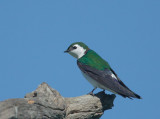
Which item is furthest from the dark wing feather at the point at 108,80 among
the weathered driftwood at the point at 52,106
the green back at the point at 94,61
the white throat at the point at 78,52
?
the white throat at the point at 78,52

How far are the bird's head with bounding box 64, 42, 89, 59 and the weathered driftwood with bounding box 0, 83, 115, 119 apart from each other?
181cm

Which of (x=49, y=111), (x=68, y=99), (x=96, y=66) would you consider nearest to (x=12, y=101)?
(x=49, y=111)

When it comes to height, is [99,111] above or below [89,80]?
below

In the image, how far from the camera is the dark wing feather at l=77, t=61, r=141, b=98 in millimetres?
10047

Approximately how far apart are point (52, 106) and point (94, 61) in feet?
8.36

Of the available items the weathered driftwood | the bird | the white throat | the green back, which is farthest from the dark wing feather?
Answer: the white throat

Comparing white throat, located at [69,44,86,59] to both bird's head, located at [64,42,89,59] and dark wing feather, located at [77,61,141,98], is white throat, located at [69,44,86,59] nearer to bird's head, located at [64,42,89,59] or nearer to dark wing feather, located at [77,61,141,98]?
bird's head, located at [64,42,89,59]

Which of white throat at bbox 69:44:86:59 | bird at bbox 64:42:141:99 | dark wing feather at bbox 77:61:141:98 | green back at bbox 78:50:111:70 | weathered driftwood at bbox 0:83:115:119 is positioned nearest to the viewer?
weathered driftwood at bbox 0:83:115:119

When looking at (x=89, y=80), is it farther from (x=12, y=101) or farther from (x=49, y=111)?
(x=12, y=101)

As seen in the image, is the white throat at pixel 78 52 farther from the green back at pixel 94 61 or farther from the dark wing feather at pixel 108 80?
the dark wing feather at pixel 108 80

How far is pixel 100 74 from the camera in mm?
10656

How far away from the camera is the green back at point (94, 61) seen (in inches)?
430

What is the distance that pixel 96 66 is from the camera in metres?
10.9

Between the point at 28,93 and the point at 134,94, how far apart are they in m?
2.82
